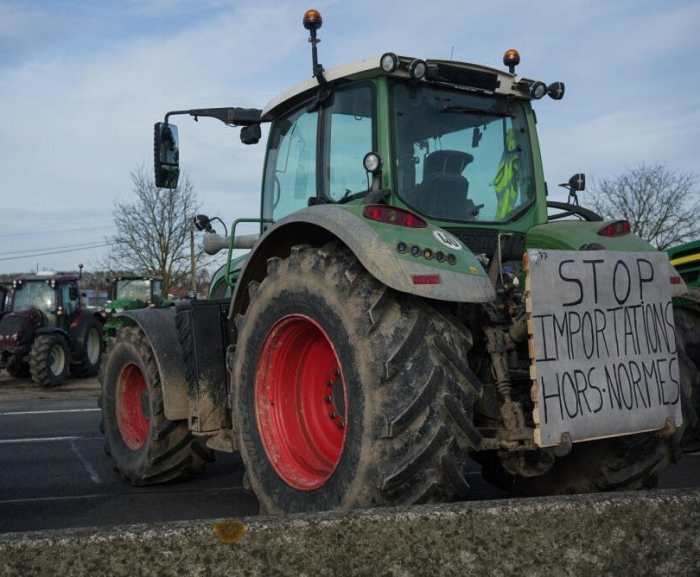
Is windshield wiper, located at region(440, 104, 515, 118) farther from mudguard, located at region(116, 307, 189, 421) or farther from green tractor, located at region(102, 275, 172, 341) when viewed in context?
green tractor, located at region(102, 275, 172, 341)

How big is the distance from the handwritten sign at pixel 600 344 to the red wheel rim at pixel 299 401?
1189 millimetres

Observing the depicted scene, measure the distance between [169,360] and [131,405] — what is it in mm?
1098

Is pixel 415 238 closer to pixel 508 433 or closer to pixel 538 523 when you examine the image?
Answer: pixel 508 433

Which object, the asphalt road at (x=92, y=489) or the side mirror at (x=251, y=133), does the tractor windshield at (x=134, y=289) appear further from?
the side mirror at (x=251, y=133)

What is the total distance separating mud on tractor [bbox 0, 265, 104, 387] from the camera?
1691cm

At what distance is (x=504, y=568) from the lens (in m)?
2.56

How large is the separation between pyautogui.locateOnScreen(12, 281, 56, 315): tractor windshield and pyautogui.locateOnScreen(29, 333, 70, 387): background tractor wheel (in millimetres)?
1620

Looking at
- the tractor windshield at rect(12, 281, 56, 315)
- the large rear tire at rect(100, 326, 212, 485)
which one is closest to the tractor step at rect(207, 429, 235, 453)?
the large rear tire at rect(100, 326, 212, 485)

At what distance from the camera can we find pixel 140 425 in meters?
6.32

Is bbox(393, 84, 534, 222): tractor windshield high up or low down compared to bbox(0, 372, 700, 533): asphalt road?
up

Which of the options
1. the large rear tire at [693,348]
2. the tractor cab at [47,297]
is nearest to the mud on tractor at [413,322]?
the large rear tire at [693,348]

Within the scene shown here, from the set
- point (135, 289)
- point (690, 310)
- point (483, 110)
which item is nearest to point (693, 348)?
point (690, 310)

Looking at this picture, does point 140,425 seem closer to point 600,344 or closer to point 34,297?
point 600,344

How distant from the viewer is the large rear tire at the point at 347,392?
11.1 ft
